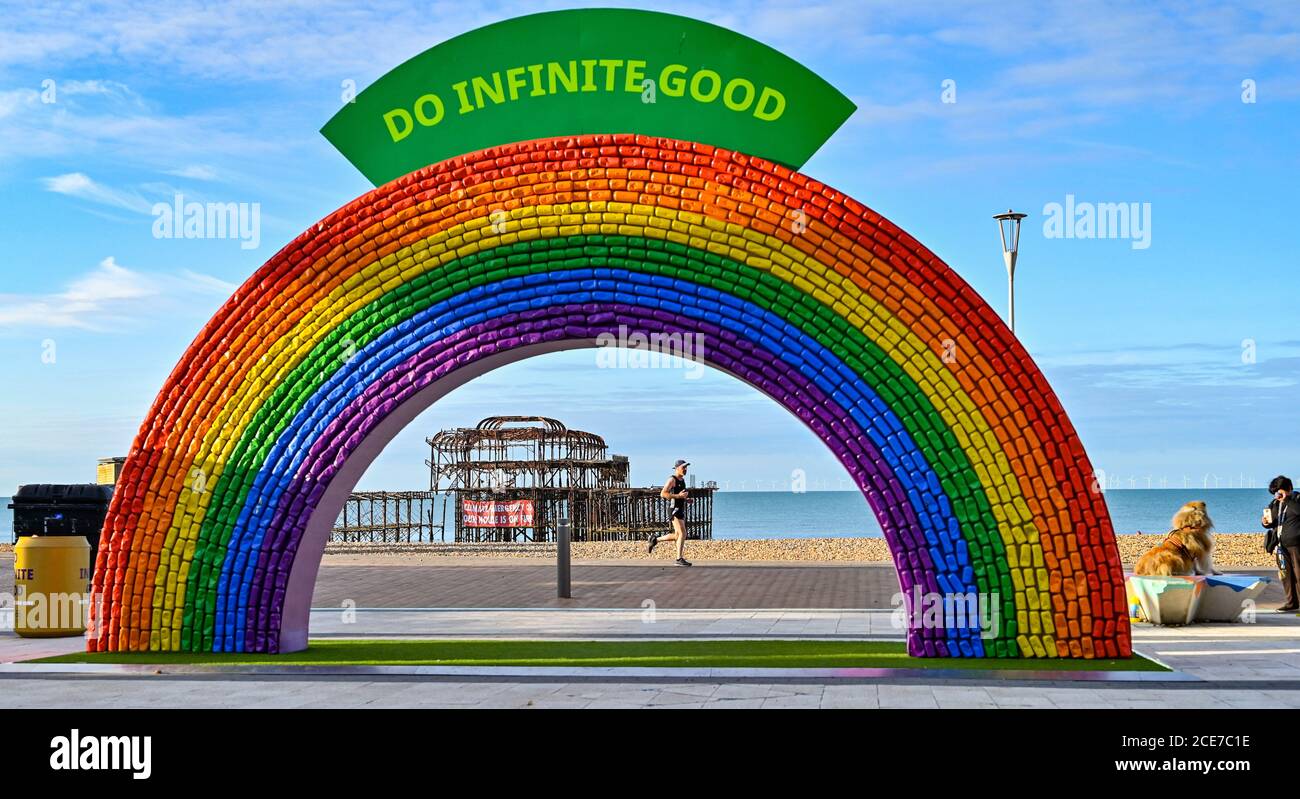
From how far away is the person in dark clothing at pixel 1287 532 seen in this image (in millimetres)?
14648

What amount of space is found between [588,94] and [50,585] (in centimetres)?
679

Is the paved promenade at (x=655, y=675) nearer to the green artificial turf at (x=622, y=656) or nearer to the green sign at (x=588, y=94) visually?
the green artificial turf at (x=622, y=656)

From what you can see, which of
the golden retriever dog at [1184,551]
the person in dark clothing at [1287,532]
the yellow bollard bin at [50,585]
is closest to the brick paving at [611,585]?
the person in dark clothing at [1287,532]

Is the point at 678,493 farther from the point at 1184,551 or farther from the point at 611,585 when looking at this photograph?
the point at 1184,551

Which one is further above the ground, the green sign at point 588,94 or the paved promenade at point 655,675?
the green sign at point 588,94

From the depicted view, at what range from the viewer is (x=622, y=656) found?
11.5 meters

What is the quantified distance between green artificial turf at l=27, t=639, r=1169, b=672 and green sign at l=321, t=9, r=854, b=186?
3868mm

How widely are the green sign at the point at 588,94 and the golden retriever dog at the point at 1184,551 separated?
5628mm

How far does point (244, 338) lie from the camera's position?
12.1 m

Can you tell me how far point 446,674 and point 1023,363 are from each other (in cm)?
476

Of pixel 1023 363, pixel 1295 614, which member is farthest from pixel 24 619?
pixel 1295 614

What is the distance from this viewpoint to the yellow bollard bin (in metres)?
13.6

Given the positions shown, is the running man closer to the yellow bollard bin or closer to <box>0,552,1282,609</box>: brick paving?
<box>0,552,1282,609</box>: brick paving
